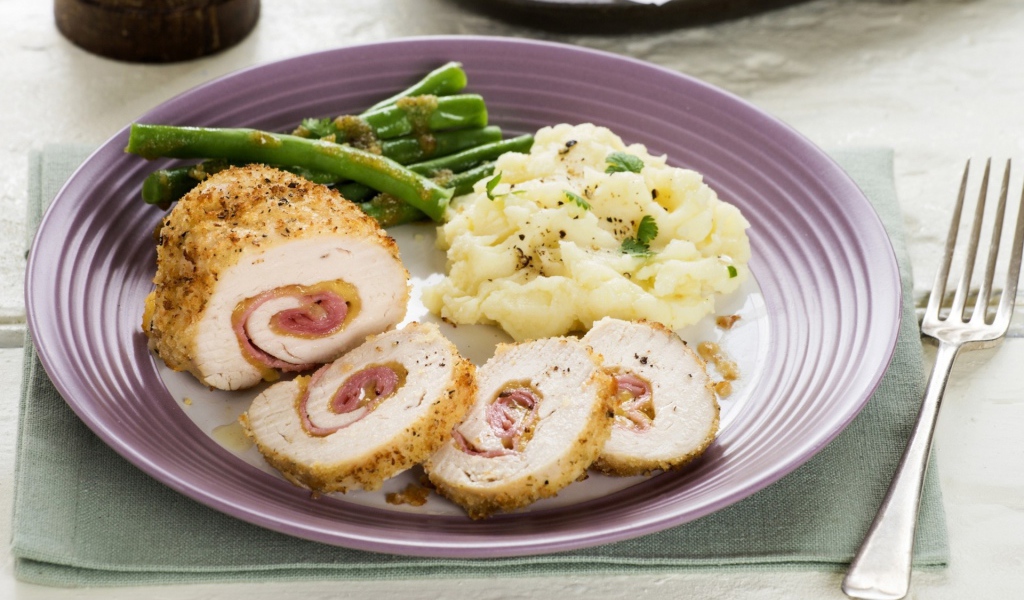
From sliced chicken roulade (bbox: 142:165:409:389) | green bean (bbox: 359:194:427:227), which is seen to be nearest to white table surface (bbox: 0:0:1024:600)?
sliced chicken roulade (bbox: 142:165:409:389)

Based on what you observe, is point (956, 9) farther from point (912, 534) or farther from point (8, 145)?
point (8, 145)

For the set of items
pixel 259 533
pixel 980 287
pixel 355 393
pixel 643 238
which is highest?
pixel 643 238

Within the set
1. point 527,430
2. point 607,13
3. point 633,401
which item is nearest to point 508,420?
point 527,430

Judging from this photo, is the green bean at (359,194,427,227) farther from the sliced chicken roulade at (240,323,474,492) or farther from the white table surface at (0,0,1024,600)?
the white table surface at (0,0,1024,600)

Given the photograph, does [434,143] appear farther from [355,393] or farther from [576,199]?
[355,393]

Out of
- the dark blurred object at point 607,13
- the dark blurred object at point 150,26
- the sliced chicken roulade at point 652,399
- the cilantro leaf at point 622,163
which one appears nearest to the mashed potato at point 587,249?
the cilantro leaf at point 622,163

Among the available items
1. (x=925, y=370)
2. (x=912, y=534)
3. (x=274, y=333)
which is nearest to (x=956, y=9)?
(x=925, y=370)
